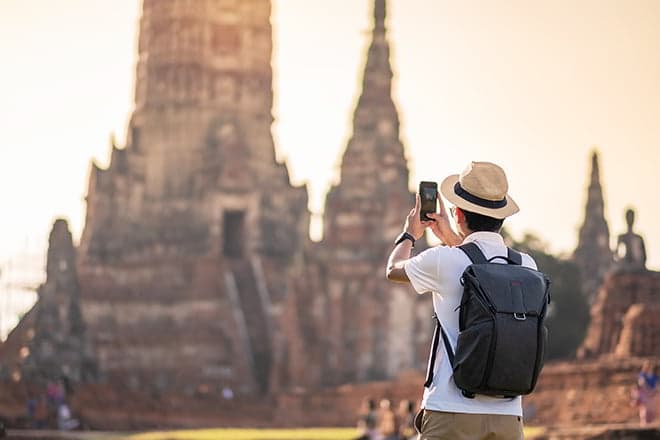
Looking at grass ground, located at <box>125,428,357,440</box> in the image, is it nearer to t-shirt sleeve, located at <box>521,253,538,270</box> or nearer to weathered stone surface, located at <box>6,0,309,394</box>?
t-shirt sleeve, located at <box>521,253,538,270</box>

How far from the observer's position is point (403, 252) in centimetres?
791

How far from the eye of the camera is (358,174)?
50.1 metres

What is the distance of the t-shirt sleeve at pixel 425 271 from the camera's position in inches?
299

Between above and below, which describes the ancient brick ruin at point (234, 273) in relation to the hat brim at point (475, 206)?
below

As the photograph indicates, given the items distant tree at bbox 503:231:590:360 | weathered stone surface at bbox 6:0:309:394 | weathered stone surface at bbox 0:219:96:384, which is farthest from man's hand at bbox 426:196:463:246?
distant tree at bbox 503:231:590:360

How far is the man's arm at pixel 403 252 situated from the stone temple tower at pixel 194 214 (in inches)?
1652

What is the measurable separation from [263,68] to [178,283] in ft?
27.0

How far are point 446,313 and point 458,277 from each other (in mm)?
153

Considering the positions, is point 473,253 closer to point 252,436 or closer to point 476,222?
point 476,222

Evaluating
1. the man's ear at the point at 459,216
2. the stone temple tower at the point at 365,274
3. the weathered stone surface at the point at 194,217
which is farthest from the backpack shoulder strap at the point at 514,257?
the weathered stone surface at the point at 194,217

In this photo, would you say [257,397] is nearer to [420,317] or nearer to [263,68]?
[420,317]

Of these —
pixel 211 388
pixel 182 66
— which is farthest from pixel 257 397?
pixel 182 66

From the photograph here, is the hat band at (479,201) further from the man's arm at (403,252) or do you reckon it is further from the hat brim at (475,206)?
the man's arm at (403,252)

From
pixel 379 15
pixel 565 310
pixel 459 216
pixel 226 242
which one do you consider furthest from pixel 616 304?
pixel 459 216
